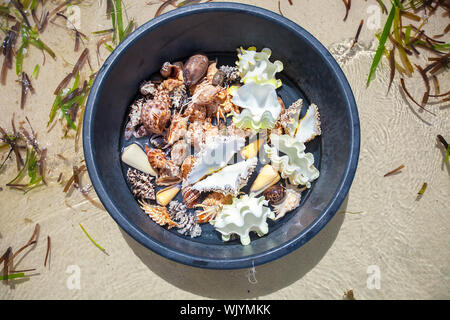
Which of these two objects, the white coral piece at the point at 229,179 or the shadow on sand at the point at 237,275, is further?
the shadow on sand at the point at 237,275

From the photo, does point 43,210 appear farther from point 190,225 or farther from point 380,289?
point 380,289

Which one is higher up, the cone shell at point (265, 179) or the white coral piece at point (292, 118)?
the white coral piece at point (292, 118)

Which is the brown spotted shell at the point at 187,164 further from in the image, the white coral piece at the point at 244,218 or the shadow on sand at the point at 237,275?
the shadow on sand at the point at 237,275

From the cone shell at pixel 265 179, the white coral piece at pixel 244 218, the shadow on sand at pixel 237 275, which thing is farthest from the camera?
the shadow on sand at pixel 237 275

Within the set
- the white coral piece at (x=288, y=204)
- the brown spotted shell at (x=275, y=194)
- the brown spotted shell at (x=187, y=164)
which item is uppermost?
the brown spotted shell at (x=187, y=164)

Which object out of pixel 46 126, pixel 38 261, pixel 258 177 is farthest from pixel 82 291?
pixel 258 177

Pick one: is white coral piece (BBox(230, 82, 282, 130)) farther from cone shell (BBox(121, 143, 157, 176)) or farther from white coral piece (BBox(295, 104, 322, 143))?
cone shell (BBox(121, 143, 157, 176))

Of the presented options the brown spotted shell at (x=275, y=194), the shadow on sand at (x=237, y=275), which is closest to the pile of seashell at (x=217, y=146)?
the brown spotted shell at (x=275, y=194)
